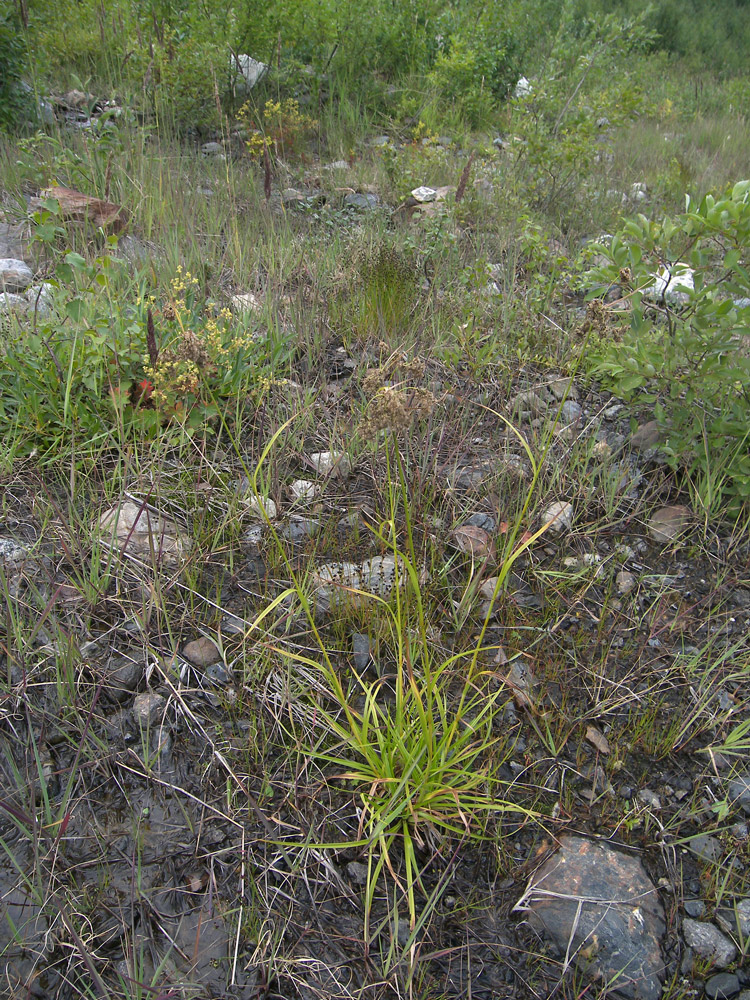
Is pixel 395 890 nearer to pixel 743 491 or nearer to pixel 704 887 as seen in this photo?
pixel 704 887

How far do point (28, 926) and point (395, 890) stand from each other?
0.75 meters

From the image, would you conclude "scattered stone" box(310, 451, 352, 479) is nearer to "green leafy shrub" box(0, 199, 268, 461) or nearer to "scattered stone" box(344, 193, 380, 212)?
"green leafy shrub" box(0, 199, 268, 461)

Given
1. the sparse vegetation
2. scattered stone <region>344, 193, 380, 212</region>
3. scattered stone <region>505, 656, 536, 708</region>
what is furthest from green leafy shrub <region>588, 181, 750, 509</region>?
scattered stone <region>344, 193, 380, 212</region>

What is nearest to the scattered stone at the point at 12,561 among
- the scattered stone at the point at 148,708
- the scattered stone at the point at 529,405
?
the scattered stone at the point at 148,708

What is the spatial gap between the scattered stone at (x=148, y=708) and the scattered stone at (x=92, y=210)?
2.55 meters

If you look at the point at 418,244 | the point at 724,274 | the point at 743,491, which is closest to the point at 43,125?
the point at 418,244

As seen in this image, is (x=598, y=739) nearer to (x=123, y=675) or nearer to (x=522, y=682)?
(x=522, y=682)

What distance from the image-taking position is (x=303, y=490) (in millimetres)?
2396

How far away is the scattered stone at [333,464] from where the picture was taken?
2.49 meters

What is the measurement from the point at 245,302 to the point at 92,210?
1.11 m

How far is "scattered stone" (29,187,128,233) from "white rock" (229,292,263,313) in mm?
844

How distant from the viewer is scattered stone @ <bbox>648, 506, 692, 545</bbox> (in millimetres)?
2395

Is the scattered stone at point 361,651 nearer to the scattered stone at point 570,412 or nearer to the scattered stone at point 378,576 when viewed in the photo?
the scattered stone at point 378,576

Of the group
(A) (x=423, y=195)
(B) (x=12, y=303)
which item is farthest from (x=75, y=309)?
(A) (x=423, y=195)
